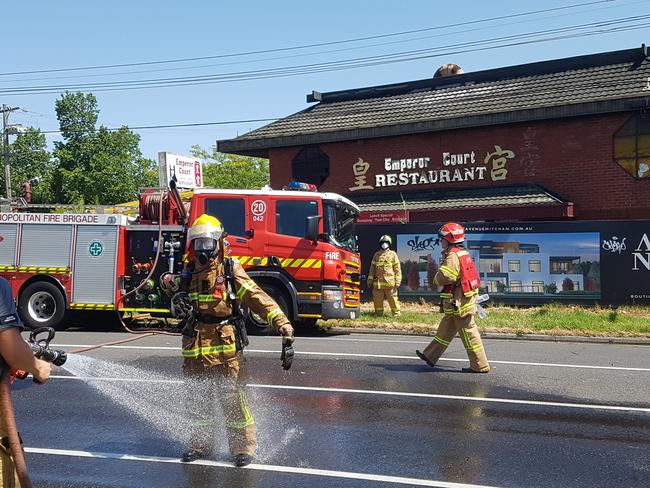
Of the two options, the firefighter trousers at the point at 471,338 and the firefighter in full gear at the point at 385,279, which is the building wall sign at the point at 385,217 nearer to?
the firefighter in full gear at the point at 385,279

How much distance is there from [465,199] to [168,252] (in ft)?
29.9

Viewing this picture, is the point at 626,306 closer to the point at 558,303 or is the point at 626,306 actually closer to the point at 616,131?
the point at 558,303

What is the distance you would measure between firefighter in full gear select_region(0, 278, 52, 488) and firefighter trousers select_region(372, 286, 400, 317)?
1261 centimetres

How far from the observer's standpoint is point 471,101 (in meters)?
20.3

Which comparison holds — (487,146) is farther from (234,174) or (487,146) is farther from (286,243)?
(234,174)

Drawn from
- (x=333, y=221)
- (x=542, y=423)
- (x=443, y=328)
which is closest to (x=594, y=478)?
(x=542, y=423)

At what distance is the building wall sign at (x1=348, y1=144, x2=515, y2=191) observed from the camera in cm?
1927

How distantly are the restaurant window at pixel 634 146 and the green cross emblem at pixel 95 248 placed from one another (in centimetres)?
1225

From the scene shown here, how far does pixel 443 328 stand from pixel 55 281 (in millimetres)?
7913

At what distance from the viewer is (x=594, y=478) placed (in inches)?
198

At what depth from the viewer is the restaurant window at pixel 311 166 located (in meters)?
22.0

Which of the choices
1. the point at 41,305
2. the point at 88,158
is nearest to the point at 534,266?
the point at 41,305

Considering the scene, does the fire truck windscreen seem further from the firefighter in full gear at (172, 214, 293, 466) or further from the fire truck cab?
the firefighter in full gear at (172, 214, 293, 466)

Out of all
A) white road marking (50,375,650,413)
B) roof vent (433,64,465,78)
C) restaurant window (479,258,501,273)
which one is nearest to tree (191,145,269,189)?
roof vent (433,64,465,78)
